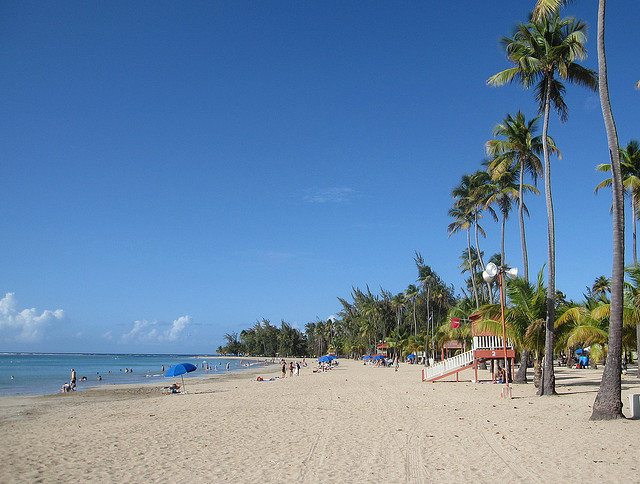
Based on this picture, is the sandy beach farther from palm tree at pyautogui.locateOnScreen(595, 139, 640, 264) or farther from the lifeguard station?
palm tree at pyautogui.locateOnScreen(595, 139, 640, 264)

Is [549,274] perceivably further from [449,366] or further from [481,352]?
[449,366]

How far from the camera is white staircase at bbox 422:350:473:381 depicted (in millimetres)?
26388

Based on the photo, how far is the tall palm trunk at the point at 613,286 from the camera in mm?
11758

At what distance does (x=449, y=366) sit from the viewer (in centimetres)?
2745

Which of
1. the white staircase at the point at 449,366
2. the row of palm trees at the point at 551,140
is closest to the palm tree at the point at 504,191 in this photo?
the row of palm trees at the point at 551,140

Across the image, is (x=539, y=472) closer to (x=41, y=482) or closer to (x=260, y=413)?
(x=41, y=482)

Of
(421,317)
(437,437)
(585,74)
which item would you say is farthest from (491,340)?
(421,317)

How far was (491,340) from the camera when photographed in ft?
83.6

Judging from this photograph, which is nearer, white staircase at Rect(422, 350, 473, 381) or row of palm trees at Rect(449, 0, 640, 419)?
row of palm trees at Rect(449, 0, 640, 419)

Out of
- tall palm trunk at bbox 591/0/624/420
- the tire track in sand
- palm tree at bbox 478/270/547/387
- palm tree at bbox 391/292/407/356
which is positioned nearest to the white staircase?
palm tree at bbox 478/270/547/387

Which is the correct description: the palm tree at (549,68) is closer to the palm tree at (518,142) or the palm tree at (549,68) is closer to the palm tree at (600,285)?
the palm tree at (518,142)

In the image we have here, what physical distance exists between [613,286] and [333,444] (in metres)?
8.18

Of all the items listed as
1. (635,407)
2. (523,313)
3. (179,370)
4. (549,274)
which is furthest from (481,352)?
(179,370)

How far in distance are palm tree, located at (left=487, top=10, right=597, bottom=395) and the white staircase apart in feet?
25.8
